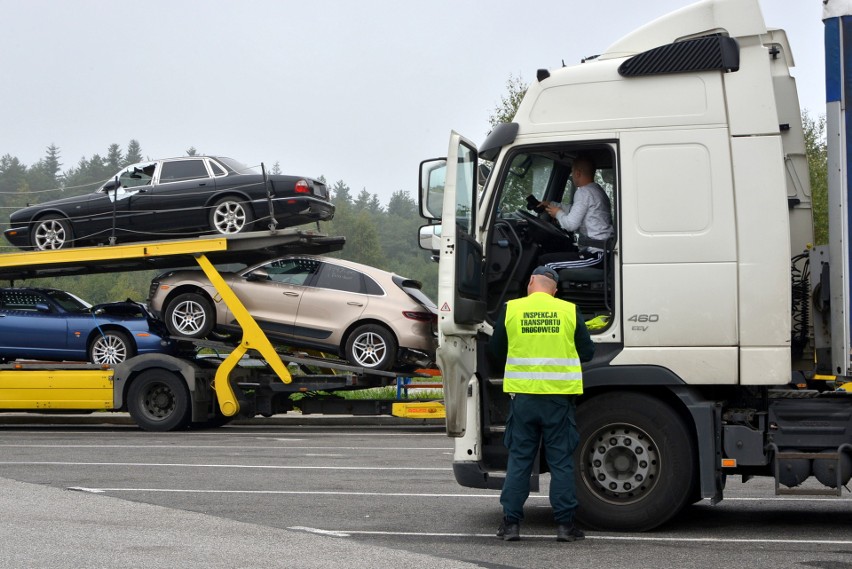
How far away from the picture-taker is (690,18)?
7508 mm

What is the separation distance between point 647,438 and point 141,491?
436cm

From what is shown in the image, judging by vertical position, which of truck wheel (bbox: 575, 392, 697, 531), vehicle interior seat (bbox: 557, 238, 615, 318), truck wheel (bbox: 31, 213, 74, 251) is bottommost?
truck wheel (bbox: 575, 392, 697, 531)

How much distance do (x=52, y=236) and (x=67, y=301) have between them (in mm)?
1141

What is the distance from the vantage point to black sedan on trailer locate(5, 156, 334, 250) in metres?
15.8

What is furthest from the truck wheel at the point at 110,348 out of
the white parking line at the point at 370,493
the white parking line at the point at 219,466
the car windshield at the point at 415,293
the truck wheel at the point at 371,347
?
the white parking line at the point at 370,493

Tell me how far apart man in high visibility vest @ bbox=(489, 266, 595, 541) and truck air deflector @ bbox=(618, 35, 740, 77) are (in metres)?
1.49

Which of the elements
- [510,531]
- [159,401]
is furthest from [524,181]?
[159,401]

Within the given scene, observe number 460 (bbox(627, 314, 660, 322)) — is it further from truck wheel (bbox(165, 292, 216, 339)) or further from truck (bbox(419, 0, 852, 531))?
truck wheel (bbox(165, 292, 216, 339))

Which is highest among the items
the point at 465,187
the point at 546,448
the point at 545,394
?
the point at 465,187

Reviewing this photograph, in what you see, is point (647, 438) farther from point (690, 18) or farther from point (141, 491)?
point (141, 491)

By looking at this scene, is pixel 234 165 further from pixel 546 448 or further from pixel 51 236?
pixel 546 448

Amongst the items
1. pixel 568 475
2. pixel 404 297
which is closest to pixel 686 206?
pixel 568 475

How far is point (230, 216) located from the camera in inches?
625

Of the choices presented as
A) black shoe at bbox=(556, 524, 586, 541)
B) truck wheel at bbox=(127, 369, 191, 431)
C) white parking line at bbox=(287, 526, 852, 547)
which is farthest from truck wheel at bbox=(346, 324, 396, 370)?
black shoe at bbox=(556, 524, 586, 541)
